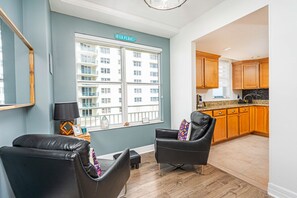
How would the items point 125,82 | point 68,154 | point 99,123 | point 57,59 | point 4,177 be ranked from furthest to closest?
point 125,82 < point 99,123 < point 57,59 < point 4,177 < point 68,154

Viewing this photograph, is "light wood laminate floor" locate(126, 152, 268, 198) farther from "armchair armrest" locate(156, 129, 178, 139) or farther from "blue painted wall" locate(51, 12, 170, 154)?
"blue painted wall" locate(51, 12, 170, 154)

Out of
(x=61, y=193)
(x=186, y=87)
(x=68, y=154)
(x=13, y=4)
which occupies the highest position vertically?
(x=13, y=4)

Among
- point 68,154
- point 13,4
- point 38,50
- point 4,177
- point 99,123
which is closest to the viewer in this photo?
point 68,154

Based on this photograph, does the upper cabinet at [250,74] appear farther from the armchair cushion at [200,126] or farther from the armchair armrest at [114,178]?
the armchair armrest at [114,178]

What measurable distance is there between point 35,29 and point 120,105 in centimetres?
183

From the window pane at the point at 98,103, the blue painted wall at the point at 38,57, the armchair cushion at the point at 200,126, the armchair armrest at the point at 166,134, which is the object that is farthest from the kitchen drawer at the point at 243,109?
the blue painted wall at the point at 38,57

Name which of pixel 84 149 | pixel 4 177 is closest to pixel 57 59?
pixel 4 177

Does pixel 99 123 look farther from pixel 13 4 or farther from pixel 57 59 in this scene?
pixel 13 4

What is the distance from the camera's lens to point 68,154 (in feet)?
2.98

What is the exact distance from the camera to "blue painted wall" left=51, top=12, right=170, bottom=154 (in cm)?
235

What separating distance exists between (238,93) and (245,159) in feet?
10.5

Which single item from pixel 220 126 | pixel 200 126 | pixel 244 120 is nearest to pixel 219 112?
pixel 220 126

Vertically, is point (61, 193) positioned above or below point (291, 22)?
below

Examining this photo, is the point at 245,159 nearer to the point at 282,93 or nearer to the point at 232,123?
the point at 232,123
